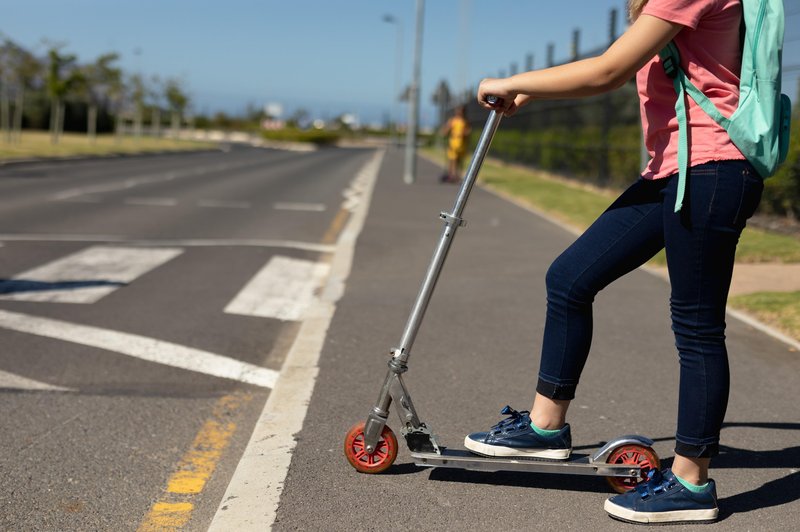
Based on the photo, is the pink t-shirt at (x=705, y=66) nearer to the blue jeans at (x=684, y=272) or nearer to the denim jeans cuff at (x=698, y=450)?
the blue jeans at (x=684, y=272)

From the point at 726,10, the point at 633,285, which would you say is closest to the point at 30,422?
the point at 726,10

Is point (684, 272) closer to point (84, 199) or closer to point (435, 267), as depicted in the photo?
point (435, 267)

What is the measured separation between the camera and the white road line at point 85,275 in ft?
23.0

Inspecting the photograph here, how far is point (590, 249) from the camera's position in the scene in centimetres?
311

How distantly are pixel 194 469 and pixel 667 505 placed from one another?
5.31 feet

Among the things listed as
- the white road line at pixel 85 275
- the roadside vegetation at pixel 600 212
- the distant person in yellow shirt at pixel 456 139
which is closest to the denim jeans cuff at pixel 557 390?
the roadside vegetation at pixel 600 212

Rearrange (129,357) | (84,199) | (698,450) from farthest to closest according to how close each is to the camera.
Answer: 1. (84,199)
2. (129,357)
3. (698,450)

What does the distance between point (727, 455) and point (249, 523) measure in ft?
5.98

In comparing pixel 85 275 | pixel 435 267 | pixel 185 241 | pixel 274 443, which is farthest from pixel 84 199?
pixel 435 267

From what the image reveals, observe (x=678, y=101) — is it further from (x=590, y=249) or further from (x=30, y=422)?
(x=30, y=422)

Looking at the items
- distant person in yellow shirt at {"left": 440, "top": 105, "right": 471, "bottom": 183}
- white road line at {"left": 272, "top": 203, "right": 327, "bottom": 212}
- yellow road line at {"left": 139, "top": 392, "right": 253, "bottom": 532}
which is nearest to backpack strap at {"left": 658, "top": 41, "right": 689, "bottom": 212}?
yellow road line at {"left": 139, "top": 392, "right": 253, "bottom": 532}

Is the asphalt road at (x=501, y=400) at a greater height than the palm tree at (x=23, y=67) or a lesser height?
lesser

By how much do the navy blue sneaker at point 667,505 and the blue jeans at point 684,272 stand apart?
0.12m

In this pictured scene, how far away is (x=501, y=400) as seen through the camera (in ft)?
14.4
